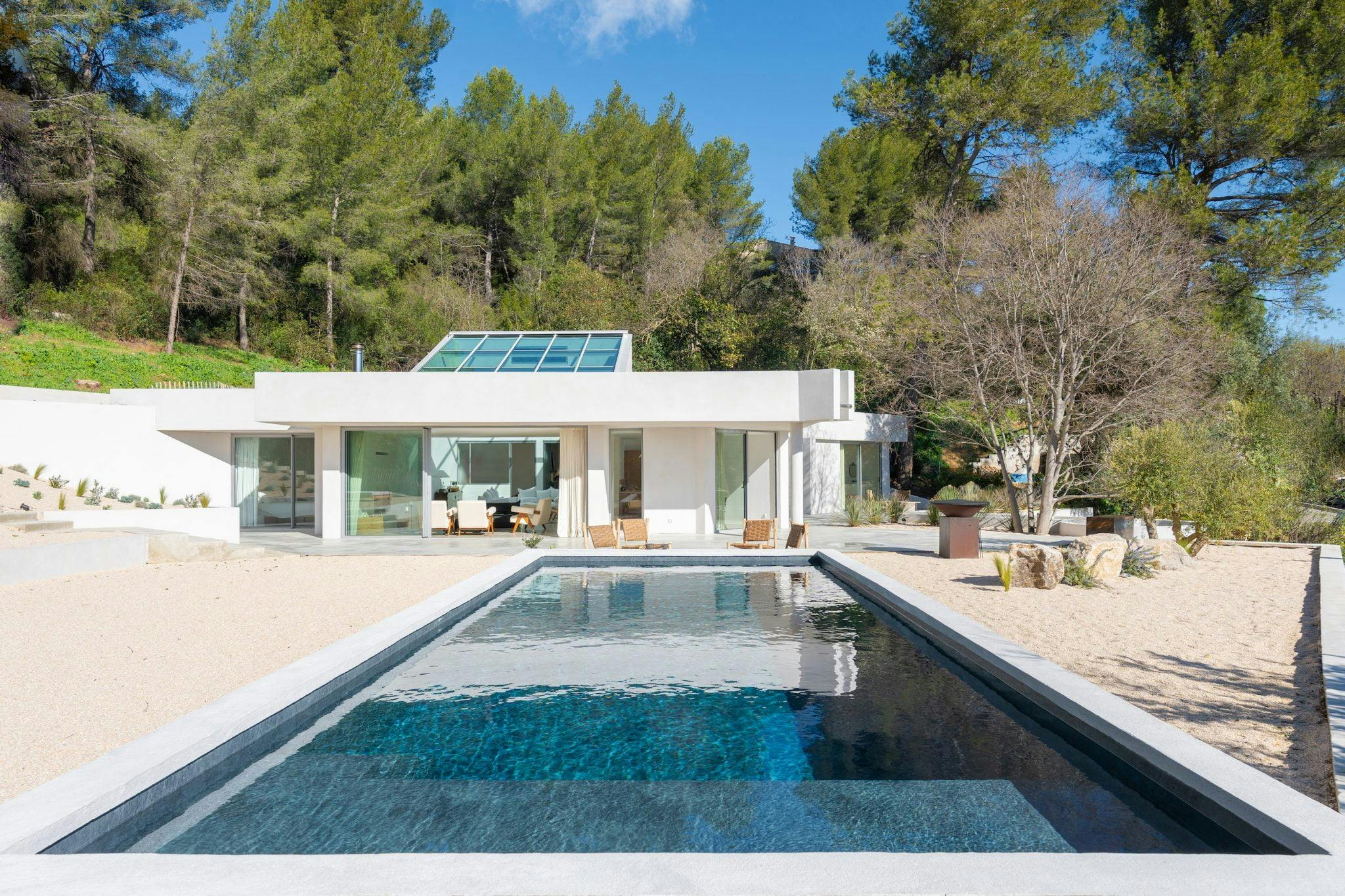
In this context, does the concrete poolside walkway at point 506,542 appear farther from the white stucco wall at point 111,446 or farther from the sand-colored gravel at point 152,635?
the white stucco wall at point 111,446

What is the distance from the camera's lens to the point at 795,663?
25.1 ft

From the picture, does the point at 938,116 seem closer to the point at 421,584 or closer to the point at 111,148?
the point at 421,584

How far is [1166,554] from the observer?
12.2 m

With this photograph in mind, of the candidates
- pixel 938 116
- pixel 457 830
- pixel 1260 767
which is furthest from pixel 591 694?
pixel 938 116

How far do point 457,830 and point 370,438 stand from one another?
14.6m

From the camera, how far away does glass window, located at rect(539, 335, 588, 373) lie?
1830cm

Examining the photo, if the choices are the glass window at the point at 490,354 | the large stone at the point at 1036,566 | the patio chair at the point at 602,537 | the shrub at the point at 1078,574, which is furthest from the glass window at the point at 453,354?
the shrub at the point at 1078,574

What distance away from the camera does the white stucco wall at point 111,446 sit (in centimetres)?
1809

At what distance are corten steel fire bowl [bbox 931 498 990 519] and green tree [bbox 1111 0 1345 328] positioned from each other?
14.5m

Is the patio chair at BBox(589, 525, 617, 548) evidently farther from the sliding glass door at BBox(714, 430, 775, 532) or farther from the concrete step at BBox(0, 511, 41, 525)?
the concrete step at BBox(0, 511, 41, 525)

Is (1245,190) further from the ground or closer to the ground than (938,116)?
closer to the ground

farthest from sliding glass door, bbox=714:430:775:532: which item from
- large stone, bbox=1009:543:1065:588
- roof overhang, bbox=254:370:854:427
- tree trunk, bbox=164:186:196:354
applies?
tree trunk, bbox=164:186:196:354

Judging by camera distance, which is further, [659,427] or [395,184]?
[395,184]

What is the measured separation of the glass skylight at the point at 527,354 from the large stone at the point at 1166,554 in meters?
9.91
